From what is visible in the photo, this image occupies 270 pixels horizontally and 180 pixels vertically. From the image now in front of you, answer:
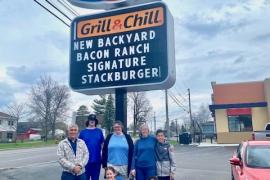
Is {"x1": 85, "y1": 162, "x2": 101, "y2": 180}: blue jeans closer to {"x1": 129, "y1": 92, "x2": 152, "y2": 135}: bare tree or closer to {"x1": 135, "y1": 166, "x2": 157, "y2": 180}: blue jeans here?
{"x1": 135, "y1": 166, "x2": 157, "y2": 180}: blue jeans

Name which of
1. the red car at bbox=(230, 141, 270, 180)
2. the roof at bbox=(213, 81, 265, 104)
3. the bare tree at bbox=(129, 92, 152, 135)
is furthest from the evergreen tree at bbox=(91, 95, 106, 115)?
the red car at bbox=(230, 141, 270, 180)

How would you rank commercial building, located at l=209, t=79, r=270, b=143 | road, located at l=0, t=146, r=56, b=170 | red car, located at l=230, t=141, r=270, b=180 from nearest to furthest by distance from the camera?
1. red car, located at l=230, t=141, r=270, b=180
2. road, located at l=0, t=146, r=56, b=170
3. commercial building, located at l=209, t=79, r=270, b=143

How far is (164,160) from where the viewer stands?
6168 mm

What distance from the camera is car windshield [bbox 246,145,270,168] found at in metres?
7.19

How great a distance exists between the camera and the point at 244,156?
7.65 meters

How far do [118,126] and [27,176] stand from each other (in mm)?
7586

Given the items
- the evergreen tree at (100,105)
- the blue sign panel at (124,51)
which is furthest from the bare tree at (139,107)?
the blue sign panel at (124,51)

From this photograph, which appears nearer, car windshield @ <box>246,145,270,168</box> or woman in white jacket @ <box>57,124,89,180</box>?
woman in white jacket @ <box>57,124,89,180</box>

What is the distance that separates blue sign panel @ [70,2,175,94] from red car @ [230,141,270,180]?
2435mm

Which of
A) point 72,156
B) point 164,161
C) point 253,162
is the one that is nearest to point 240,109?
point 253,162

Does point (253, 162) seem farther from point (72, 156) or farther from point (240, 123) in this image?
point (240, 123)

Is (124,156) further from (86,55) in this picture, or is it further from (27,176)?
(27,176)

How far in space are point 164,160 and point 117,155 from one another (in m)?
0.90

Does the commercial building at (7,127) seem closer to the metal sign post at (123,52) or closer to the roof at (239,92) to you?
the roof at (239,92)
